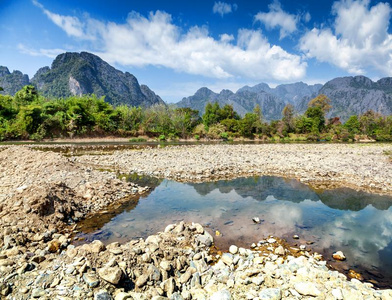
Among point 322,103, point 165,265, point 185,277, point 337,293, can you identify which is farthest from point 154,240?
point 322,103

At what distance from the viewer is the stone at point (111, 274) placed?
4.18m

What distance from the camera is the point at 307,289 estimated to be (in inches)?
166

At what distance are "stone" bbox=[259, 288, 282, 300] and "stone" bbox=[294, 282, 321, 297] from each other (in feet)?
1.22

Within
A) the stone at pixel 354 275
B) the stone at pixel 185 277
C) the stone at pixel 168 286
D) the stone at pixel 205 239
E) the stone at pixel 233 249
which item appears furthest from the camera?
the stone at pixel 205 239

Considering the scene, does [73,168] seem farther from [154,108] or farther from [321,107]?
[321,107]

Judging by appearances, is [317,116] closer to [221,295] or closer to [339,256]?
[339,256]

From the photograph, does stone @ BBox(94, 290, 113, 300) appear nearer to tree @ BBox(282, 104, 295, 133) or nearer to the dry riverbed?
the dry riverbed

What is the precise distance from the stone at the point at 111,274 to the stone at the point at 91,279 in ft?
0.34

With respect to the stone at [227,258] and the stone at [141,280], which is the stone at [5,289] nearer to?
the stone at [141,280]

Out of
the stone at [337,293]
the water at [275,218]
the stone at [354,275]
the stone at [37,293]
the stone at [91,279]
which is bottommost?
the water at [275,218]

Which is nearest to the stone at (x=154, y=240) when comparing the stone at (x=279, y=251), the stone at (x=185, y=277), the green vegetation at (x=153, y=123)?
the stone at (x=185, y=277)

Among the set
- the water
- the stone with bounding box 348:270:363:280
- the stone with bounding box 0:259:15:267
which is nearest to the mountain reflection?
the water

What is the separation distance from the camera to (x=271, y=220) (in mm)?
8438

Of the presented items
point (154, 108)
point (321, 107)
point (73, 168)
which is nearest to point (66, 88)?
point (154, 108)
